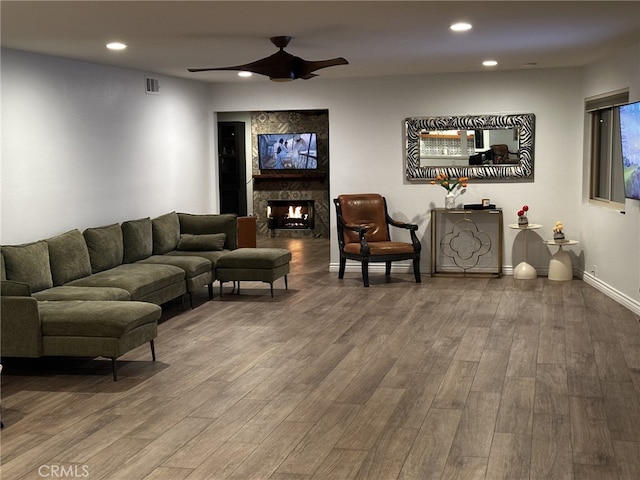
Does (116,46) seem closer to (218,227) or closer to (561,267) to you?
(218,227)

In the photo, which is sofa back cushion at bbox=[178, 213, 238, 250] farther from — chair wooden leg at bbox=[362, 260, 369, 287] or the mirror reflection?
the mirror reflection

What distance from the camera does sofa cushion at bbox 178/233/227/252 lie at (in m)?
8.52

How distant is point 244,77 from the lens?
9.47m

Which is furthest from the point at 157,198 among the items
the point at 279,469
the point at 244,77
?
the point at 279,469

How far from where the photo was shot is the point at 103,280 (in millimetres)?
6641

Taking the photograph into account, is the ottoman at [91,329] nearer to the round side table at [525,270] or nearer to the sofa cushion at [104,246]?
the sofa cushion at [104,246]

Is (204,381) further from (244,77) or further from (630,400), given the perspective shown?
(244,77)

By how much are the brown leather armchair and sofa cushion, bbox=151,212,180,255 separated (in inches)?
76.8

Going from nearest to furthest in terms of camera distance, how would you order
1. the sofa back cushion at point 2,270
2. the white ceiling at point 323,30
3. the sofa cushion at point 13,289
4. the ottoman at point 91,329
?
the white ceiling at point 323,30
the ottoman at point 91,329
the sofa cushion at point 13,289
the sofa back cushion at point 2,270

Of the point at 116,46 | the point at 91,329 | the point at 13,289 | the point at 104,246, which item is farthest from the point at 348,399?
the point at 116,46

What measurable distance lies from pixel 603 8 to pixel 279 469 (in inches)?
141

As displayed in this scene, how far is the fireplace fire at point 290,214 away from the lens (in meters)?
14.1

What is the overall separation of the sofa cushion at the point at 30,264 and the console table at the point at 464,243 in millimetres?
4771

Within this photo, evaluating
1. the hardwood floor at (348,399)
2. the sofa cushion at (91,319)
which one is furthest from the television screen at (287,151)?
the sofa cushion at (91,319)
